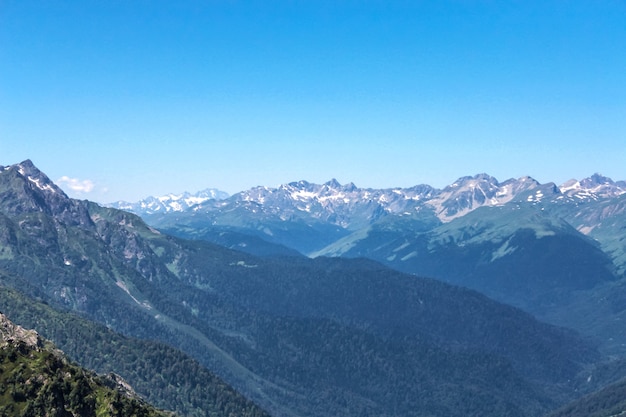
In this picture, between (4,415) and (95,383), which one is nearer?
(4,415)

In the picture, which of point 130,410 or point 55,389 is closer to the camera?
point 55,389

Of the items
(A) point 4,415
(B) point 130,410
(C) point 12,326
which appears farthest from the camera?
(C) point 12,326

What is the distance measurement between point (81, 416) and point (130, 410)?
13.6 meters

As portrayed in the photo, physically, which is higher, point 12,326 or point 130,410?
point 12,326

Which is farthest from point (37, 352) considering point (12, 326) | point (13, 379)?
point (12, 326)

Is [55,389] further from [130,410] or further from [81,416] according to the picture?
[130,410]

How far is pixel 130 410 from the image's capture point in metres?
173

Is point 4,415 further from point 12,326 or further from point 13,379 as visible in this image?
point 12,326

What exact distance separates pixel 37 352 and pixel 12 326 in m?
25.3

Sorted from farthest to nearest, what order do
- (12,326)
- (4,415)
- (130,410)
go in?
(12,326), (130,410), (4,415)

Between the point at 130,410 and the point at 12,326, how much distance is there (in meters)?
45.8

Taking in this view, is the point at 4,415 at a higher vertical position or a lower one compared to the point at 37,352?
lower

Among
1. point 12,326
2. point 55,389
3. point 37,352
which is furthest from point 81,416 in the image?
point 12,326

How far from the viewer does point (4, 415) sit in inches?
6147
